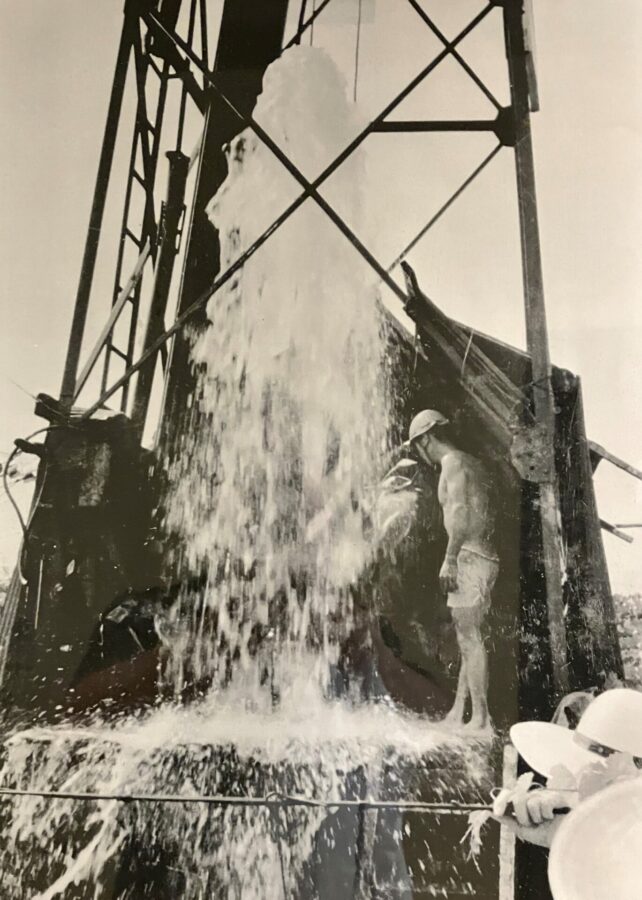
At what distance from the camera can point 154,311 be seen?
55.8 inches

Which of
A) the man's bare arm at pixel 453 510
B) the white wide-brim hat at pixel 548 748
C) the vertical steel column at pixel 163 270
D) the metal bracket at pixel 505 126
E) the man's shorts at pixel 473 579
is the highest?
the metal bracket at pixel 505 126

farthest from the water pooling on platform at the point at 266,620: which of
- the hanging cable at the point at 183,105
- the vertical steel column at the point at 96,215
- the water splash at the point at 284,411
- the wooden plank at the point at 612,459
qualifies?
the wooden plank at the point at 612,459

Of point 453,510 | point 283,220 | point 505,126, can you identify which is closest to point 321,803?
point 453,510

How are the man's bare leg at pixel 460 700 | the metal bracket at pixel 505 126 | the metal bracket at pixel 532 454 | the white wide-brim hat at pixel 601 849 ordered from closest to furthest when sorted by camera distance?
1. the white wide-brim hat at pixel 601 849
2. the man's bare leg at pixel 460 700
3. the metal bracket at pixel 532 454
4. the metal bracket at pixel 505 126

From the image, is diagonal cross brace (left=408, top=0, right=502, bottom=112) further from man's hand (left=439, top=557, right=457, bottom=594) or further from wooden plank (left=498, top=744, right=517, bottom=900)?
wooden plank (left=498, top=744, right=517, bottom=900)

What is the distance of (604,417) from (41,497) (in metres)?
1.03

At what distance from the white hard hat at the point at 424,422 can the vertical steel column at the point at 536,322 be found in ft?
0.57

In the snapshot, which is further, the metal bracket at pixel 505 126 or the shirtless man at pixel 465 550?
the metal bracket at pixel 505 126

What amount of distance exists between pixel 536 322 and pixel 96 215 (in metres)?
0.88

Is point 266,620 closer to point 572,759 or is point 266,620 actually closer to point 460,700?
point 460,700

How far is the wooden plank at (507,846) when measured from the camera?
1118 millimetres

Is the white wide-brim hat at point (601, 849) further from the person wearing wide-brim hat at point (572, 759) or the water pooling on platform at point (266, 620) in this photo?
the water pooling on platform at point (266, 620)

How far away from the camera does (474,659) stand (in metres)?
1.22

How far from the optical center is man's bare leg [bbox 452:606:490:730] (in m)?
1.20
